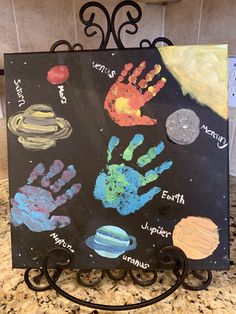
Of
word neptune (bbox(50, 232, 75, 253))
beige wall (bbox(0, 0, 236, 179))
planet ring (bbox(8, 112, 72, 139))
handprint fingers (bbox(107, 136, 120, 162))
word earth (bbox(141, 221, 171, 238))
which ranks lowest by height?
word neptune (bbox(50, 232, 75, 253))

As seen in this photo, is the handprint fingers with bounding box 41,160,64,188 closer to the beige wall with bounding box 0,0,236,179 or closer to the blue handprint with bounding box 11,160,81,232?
the blue handprint with bounding box 11,160,81,232

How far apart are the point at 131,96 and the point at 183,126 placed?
0.11 metres

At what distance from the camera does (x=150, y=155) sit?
1.70ft

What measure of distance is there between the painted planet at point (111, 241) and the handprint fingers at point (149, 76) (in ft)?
0.93

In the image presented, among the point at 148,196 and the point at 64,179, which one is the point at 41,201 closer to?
the point at 64,179

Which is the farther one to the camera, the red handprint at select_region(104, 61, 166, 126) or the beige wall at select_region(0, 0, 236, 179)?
the beige wall at select_region(0, 0, 236, 179)

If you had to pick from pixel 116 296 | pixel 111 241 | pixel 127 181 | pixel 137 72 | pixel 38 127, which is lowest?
pixel 116 296

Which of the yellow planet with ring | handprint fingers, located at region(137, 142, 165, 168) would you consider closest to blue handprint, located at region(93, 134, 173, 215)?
handprint fingers, located at region(137, 142, 165, 168)

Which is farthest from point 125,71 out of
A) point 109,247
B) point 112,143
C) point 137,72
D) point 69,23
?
point 69,23

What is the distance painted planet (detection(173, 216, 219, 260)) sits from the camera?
1.71 ft

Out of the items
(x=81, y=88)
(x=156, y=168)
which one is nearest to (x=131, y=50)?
(x=81, y=88)

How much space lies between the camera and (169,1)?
1008mm

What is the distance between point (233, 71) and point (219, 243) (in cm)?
62

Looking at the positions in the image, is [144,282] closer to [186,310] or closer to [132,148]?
[186,310]
